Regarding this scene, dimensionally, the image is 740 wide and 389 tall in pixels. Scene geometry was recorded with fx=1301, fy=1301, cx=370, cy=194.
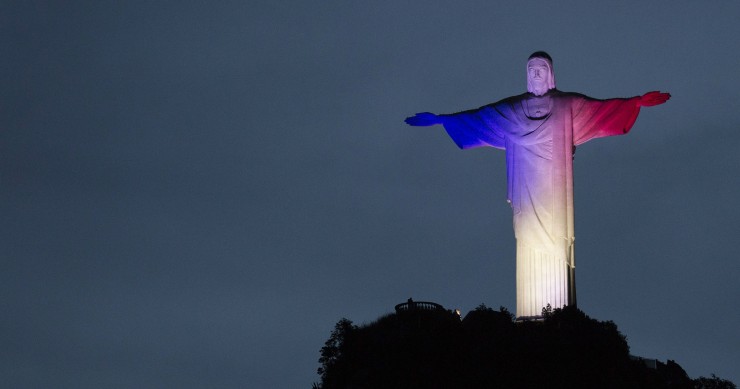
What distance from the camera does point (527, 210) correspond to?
4041 centimetres

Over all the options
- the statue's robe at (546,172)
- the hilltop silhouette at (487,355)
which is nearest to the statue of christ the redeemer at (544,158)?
the statue's robe at (546,172)

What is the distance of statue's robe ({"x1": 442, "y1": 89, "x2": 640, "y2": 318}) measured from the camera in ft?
131

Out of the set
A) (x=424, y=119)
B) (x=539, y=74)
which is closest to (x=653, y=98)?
(x=539, y=74)

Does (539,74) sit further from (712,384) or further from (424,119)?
(712,384)

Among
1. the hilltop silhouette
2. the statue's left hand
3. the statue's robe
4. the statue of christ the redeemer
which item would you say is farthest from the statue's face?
the hilltop silhouette

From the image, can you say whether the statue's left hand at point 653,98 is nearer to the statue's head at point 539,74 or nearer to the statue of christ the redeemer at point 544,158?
the statue of christ the redeemer at point 544,158

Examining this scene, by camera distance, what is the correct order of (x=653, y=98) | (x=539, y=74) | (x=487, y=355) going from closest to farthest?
(x=487, y=355) < (x=653, y=98) < (x=539, y=74)

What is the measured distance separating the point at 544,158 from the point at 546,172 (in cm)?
48

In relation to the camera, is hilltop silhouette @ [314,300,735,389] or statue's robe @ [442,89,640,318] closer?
hilltop silhouette @ [314,300,735,389]

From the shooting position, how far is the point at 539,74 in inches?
1639

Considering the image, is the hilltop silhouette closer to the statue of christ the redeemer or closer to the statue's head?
the statue of christ the redeemer

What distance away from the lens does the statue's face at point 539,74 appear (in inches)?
1638

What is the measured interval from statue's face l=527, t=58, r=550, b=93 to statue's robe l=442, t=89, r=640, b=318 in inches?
12.1

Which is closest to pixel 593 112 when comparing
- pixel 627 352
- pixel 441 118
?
pixel 441 118
